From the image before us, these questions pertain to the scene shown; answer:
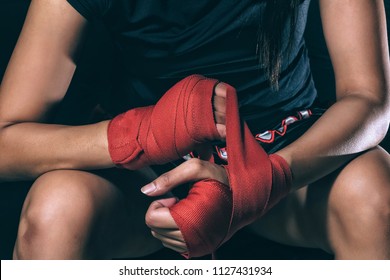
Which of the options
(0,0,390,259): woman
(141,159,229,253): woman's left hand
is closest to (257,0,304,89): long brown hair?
(0,0,390,259): woman

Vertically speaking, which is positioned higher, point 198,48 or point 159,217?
A: point 198,48

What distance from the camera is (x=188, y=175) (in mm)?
811

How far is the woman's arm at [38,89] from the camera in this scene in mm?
930

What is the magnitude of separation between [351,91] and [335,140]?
0.42 ft

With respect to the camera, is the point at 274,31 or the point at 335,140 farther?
the point at 274,31

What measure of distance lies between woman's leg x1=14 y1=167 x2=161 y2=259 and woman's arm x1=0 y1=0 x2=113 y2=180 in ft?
0.25

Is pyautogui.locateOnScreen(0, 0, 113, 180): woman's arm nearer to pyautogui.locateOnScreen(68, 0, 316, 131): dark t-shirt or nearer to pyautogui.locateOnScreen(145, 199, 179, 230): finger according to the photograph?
pyautogui.locateOnScreen(68, 0, 316, 131): dark t-shirt

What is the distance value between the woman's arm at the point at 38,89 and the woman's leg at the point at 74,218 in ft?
0.25

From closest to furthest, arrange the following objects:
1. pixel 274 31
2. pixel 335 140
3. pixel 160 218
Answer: pixel 160 218 < pixel 335 140 < pixel 274 31

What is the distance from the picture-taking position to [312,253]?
107 centimetres

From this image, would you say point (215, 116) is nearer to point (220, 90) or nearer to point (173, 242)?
point (220, 90)

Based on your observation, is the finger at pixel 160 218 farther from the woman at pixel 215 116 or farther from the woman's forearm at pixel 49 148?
the woman's forearm at pixel 49 148

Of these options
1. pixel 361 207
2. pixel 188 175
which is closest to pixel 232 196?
pixel 188 175

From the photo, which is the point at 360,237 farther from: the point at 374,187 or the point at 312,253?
the point at 312,253
